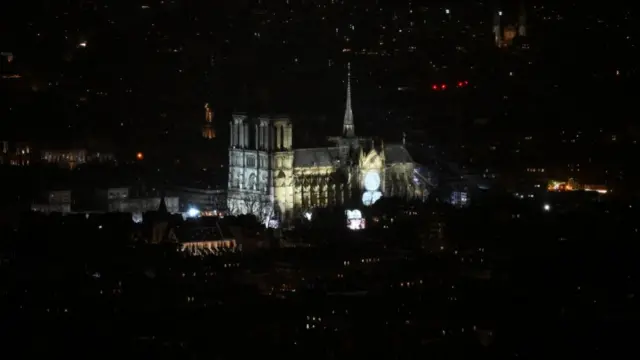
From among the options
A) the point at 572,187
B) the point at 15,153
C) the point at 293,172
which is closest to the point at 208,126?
the point at 15,153

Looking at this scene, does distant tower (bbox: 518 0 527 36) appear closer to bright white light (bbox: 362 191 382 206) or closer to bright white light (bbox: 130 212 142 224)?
bright white light (bbox: 362 191 382 206)

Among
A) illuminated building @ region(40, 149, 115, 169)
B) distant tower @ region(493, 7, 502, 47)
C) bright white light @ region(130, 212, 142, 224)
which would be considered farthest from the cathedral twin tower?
distant tower @ region(493, 7, 502, 47)

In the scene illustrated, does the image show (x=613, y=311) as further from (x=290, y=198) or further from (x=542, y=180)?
(x=542, y=180)

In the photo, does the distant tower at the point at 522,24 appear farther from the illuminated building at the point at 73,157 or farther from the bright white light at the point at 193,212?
the bright white light at the point at 193,212

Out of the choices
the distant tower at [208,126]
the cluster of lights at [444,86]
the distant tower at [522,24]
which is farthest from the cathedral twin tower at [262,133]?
the distant tower at [522,24]

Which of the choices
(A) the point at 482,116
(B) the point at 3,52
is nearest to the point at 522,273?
(A) the point at 482,116

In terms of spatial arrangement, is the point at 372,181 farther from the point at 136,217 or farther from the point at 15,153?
the point at 15,153

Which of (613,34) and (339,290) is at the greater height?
(613,34)
